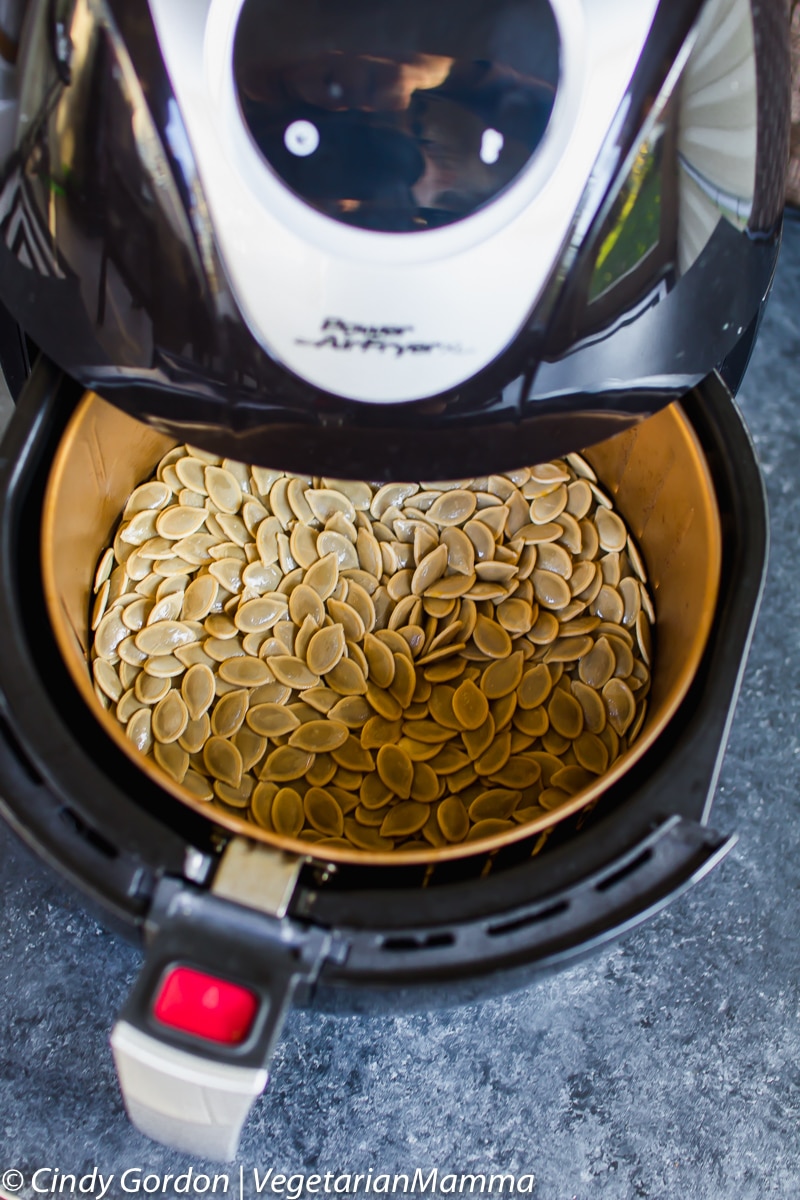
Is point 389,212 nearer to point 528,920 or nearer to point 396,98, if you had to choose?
point 396,98

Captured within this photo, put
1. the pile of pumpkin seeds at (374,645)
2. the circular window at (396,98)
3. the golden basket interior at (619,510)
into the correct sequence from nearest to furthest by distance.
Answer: the circular window at (396,98), the golden basket interior at (619,510), the pile of pumpkin seeds at (374,645)

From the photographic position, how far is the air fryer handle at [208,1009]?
1.36ft

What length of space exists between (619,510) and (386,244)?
1.33ft

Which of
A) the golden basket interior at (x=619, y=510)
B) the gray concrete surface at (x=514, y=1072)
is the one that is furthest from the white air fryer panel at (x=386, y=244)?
the gray concrete surface at (x=514, y=1072)

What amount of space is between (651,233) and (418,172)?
0.41 feet

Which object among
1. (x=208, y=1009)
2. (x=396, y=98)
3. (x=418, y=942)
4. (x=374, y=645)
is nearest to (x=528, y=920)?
(x=418, y=942)

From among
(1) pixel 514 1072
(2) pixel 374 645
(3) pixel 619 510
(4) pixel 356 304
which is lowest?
(1) pixel 514 1072

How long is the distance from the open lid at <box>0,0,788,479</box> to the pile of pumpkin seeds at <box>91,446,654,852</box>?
0.79ft

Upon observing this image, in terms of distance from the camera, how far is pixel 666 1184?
1.99 ft

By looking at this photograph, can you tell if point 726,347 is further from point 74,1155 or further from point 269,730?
point 74,1155

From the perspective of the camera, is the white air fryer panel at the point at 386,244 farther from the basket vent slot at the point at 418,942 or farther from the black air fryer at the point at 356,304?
the basket vent slot at the point at 418,942

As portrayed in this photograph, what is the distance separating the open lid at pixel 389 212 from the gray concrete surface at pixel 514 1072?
366 millimetres

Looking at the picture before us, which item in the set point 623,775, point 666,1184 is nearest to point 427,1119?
point 666,1184

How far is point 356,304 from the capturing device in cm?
44
